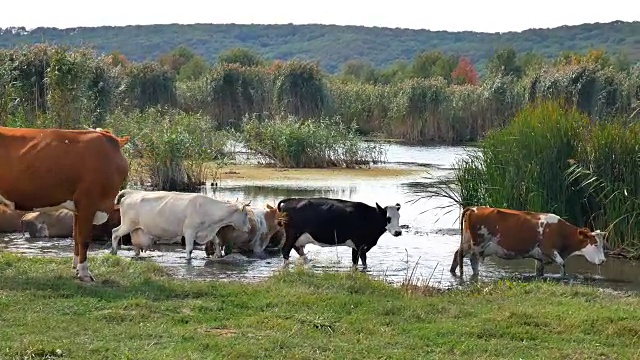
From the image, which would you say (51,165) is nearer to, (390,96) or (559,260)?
(559,260)

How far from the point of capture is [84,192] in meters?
11.4

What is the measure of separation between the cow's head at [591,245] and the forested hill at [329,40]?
14828 cm

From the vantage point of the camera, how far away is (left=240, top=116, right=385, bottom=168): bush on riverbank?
30969mm

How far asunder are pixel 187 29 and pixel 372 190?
166m

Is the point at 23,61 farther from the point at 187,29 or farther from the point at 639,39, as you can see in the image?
the point at 187,29

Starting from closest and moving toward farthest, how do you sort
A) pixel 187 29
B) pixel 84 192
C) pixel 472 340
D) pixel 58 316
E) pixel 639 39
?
pixel 472 340 < pixel 58 316 < pixel 84 192 < pixel 639 39 < pixel 187 29

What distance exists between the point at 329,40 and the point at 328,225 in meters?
170

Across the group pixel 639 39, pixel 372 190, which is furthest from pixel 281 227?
pixel 639 39

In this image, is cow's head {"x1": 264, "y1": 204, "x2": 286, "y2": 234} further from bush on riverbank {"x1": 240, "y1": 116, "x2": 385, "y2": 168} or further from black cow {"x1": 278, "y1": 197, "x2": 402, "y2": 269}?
bush on riverbank {"x1": 240, "y1": 116, "x2": 385, "y2": 168}

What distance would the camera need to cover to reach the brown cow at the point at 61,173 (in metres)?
11.3

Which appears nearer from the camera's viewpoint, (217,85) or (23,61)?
(23,61)

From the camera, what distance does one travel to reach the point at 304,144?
102 feet

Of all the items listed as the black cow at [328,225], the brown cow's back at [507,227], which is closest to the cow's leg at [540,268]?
the brown cow's back at [507,227]

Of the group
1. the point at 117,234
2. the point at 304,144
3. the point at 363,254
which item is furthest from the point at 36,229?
the point at 304,144
